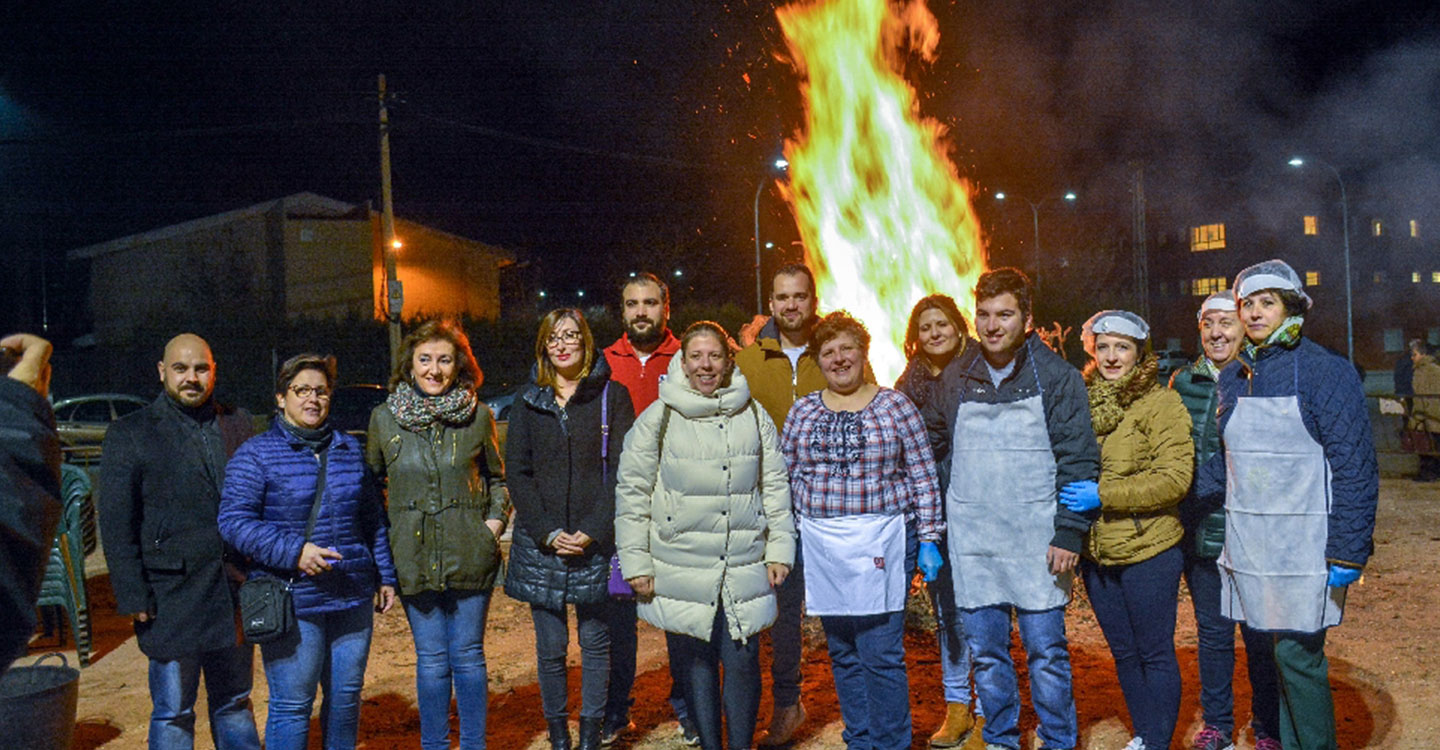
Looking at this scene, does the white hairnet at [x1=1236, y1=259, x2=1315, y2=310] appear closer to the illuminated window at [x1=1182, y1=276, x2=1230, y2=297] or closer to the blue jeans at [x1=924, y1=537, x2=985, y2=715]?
the blue jeans at [x1=924, y1=537, x2=985, y2=715]

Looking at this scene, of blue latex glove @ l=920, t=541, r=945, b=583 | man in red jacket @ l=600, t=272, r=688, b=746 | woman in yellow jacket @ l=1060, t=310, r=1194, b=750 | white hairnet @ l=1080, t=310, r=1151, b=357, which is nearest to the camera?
woman in yellow jacket @ l=1060, t=310, r=1194, b=750

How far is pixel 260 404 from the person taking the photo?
3061 cm

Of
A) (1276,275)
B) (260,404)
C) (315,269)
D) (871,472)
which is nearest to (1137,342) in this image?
(1276,275)

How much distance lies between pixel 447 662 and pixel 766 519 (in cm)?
158

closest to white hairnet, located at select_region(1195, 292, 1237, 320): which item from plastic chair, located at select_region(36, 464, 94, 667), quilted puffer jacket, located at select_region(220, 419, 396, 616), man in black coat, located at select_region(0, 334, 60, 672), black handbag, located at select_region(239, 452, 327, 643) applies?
quilted puffer jacket, located at select_region(220, 419, 396, 616)

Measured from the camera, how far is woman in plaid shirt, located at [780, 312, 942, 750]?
425 cm

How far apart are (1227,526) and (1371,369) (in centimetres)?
5512

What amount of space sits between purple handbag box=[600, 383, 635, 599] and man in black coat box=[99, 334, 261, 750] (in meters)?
1.58

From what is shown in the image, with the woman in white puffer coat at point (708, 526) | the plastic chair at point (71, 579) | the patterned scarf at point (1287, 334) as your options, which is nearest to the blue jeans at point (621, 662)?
the woman in white puffer coat at point (708, 526)

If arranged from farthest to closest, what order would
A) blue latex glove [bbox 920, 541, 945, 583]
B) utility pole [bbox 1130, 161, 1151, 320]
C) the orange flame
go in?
1. utility pole [bbox 1130, 161, 1151, 320]
2. the orange flame
3. blue latex glove [bbox 920, 541, 945, 583]

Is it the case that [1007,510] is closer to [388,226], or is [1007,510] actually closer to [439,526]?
[439,526]

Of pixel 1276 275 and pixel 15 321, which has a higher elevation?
pixel 15 321

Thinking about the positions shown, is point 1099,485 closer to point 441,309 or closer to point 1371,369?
point 441,309

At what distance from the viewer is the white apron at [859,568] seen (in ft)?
13.9
